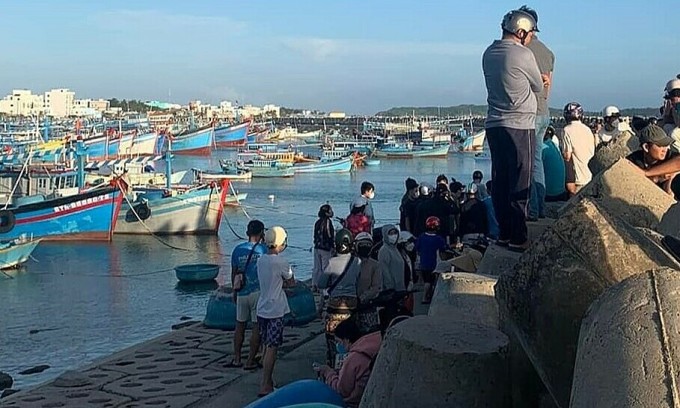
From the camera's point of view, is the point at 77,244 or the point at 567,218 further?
the point at 77,244

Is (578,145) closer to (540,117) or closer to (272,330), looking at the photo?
(540,117)

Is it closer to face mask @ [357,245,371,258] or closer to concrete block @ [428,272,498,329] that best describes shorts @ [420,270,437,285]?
face mask @ [357,245,371,258]

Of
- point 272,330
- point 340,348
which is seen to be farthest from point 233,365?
point 340,348

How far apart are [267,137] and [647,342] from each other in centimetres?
14074

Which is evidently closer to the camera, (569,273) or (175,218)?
(569,273)

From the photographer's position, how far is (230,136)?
119m

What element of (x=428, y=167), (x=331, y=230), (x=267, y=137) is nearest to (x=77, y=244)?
(x=331, y=230)

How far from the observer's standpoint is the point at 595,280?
3555 mm

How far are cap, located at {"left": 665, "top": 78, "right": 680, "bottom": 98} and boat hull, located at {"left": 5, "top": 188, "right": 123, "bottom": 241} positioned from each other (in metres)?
29.7

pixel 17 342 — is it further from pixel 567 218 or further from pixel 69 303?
pixel 567 218

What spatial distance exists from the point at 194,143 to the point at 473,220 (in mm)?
91868

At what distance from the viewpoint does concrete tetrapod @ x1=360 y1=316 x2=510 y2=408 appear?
404 cm

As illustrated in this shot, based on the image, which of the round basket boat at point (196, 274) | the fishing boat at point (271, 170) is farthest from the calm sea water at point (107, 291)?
the fishing boat at point (271, 170)

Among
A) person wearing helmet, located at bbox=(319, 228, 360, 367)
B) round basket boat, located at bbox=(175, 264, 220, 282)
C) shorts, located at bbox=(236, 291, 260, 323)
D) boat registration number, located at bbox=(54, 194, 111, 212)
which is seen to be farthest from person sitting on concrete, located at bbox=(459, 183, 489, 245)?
boat registration number, located at bbox=(54, 194, 111, 212)
